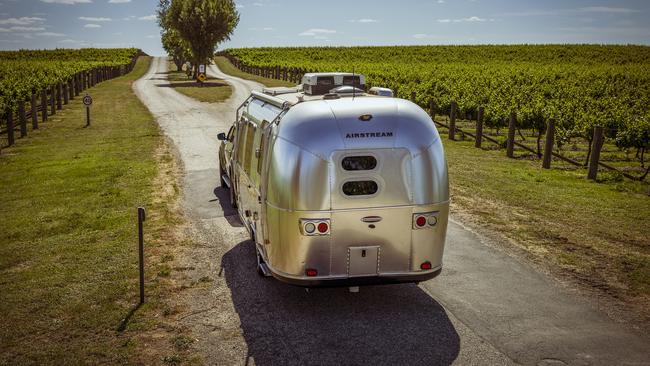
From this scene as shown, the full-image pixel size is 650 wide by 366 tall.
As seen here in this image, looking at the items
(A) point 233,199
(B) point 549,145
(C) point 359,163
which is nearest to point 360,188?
(C) point 359,163

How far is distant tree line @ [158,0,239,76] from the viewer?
55.3 metres

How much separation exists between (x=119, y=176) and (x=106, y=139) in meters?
7.45

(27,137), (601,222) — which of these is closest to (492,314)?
(601,222)

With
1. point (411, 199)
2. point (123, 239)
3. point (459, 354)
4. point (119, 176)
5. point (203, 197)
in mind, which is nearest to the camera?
point (459, 354)

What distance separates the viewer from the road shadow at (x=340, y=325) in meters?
6.57

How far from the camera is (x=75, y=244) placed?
10711 mm

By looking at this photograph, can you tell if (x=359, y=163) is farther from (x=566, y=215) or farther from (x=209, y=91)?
(x=209, y=91)

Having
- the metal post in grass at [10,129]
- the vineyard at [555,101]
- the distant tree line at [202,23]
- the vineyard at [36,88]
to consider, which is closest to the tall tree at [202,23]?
the distant tree line at [202,23]

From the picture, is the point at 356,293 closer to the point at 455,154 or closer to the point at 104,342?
the point at 104,342

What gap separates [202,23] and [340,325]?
52644 millimetres

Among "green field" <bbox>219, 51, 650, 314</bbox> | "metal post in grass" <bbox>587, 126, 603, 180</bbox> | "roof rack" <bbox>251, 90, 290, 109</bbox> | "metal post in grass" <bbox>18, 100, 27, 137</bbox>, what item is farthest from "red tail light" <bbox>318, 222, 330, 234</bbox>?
"metal post in grass" <bbox>18, 100, 27, 137</bbox>

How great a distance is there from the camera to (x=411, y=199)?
7285 millimetres

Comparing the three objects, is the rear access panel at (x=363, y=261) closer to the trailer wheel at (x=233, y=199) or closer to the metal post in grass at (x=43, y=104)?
the trailer wheel at (x=233, y=199)

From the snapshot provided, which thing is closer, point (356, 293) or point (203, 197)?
point (356, 293)
